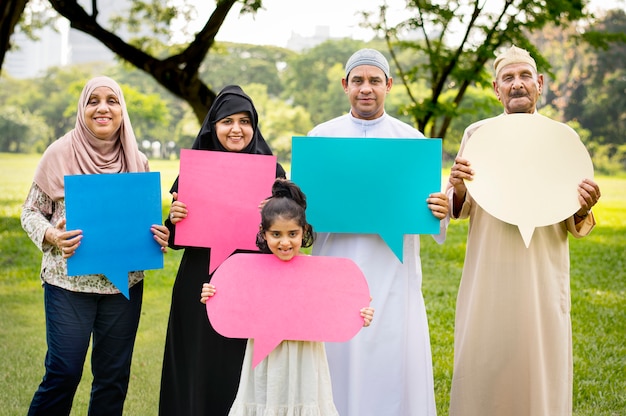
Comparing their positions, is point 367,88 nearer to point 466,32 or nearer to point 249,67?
point 466,32

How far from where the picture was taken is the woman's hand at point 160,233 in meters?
3.32

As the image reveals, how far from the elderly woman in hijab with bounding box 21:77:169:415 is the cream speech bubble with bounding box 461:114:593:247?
158 cm

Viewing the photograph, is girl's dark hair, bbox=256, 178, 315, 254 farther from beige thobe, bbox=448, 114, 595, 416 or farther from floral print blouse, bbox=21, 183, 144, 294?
beige thobe, bbox=448, 114, 595, 416

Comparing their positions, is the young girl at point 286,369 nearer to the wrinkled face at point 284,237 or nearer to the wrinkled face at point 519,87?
the wrinkled face at point 284,237

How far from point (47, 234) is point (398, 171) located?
1.70 metres

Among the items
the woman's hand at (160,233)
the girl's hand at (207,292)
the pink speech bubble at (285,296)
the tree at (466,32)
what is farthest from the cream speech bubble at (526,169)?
the tree at (466,32)

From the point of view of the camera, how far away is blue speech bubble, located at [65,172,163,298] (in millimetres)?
3188

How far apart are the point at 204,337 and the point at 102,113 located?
1.23 meters

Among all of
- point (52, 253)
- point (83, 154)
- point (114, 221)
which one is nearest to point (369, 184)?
point (114, 221)

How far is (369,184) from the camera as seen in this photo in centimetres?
336

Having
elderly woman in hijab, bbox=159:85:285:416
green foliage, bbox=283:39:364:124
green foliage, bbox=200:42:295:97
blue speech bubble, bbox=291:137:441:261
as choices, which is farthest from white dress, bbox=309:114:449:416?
green foliage, bbox=200:42:295:97

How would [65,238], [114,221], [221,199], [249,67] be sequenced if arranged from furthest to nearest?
[249,67], [221,199], [114,221], [65,238]

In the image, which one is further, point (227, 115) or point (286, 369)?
point (227, 115)

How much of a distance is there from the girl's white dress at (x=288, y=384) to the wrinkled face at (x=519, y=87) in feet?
4.98
